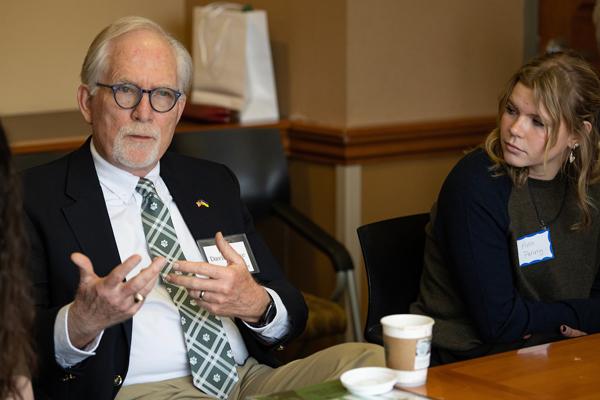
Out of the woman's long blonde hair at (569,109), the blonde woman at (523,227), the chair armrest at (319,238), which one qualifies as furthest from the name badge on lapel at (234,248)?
the chair armrest at (319,238)

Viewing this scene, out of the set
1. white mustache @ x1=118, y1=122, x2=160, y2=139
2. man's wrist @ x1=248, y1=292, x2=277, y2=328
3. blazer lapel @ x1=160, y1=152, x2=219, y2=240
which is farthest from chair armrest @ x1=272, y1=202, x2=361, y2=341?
white mustache @ x1=118, y1=122, x2=160, y2=139

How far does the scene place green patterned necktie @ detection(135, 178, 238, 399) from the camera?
2.66 m

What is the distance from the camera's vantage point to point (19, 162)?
3414mm

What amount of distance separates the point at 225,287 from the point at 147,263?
0.32 m

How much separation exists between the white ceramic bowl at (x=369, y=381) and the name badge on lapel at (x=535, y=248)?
98 cm

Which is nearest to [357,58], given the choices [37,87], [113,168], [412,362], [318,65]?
[318,65]

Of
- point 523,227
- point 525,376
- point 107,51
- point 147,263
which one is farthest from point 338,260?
point 525,376

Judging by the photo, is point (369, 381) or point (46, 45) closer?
point (369, 381)

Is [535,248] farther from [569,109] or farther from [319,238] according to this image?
[319,238]

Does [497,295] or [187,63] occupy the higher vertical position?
[187,63]

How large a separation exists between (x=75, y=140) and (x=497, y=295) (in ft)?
6.06

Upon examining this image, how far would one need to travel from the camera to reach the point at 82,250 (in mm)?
2613

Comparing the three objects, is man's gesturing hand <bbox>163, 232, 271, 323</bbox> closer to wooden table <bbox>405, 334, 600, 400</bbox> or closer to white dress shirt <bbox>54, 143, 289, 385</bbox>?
white dress shirt <bbox>54, 143, 289, 385</bbox>

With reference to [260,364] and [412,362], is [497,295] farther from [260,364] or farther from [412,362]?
[412,362]
